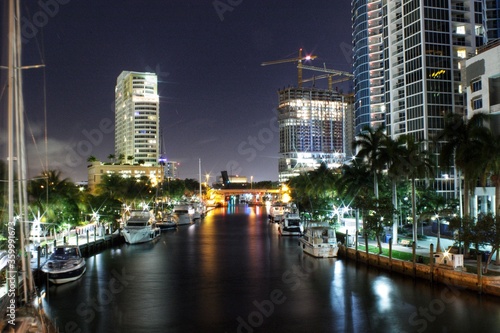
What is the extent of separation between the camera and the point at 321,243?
54.9 m

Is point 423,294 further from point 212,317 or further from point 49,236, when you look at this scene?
point 49,236

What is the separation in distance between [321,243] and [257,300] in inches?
800

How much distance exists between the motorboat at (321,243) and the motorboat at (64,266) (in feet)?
83.4

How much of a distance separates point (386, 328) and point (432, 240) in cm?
2808

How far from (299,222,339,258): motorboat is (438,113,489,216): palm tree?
15.8 metres

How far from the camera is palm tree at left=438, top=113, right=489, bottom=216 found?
40219 millimetres

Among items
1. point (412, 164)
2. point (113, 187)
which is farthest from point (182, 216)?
point (412, 164)

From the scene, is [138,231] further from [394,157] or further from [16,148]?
[16,148]

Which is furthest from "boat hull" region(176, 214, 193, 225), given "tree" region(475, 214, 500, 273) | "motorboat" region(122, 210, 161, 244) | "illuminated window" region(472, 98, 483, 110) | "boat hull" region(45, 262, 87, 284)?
"tree" region(475, 214, 500, 273)

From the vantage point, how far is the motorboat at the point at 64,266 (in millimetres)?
39031

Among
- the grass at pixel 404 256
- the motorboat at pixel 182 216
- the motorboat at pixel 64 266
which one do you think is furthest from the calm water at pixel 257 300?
the motorboat at pixel 182 216

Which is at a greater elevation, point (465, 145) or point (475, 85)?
point (475, 85)

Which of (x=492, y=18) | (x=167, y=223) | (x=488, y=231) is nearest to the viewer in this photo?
(x=488, y=231)

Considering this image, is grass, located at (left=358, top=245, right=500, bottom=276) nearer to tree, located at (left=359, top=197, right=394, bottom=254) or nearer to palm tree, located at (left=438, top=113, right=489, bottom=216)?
tree, located at (left=359, top=197, right=394, bottom=254)
